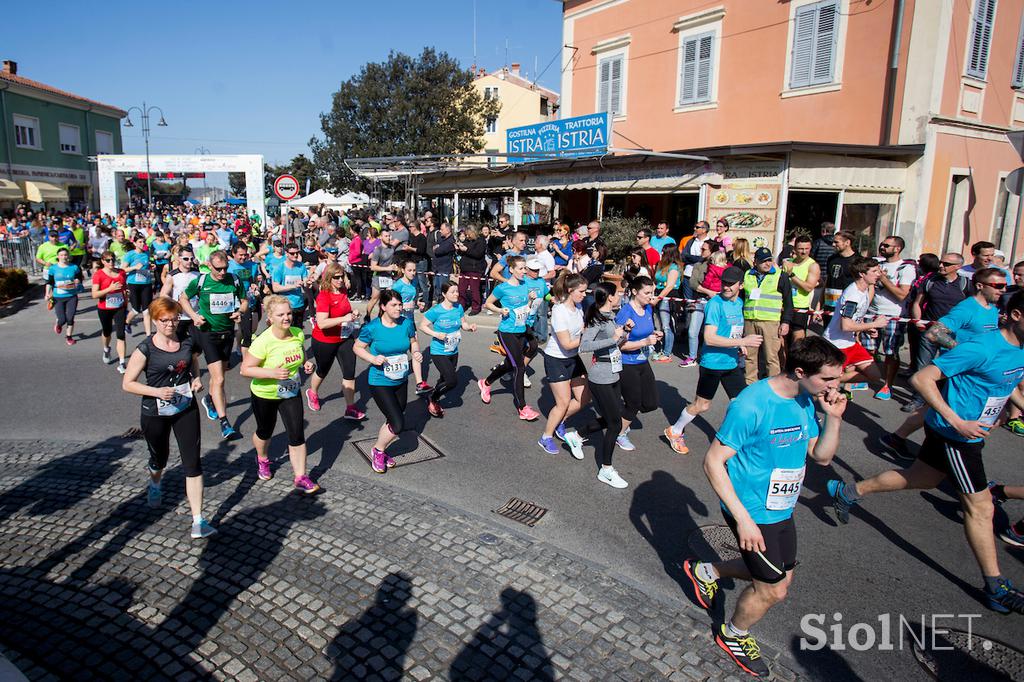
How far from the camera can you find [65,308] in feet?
38.7

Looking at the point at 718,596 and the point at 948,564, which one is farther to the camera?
the point at 948,564

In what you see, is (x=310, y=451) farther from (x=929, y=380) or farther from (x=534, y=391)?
(x=929, y=380)

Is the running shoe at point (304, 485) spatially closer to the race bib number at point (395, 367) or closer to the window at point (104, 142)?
the race bib number at point (395, 367)

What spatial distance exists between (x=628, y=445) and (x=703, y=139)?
48.0 feet

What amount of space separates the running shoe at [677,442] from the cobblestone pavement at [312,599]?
2.49 meters

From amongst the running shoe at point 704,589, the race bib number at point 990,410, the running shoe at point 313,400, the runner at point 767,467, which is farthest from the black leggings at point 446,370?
the race bib number at point 990,410

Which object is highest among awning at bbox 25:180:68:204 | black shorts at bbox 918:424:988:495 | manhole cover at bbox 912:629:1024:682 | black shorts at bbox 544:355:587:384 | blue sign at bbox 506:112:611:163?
blue sign at bbox 506:112:611:163

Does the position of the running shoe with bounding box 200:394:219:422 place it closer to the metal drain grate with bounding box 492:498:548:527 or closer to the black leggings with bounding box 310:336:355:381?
the black leggings with bounding box 310:336:355:381

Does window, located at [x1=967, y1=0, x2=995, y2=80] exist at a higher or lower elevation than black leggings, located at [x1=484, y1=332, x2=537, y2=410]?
higher

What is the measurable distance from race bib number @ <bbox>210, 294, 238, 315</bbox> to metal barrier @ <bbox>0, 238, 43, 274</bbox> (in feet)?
50.9

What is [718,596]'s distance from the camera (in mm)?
4344

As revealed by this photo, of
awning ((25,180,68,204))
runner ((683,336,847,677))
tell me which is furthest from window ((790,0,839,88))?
awning ((25,180,68,204))

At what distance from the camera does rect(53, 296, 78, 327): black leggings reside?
1169 centimetres

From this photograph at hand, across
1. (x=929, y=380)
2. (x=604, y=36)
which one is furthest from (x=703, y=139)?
(x=929, y=380)
